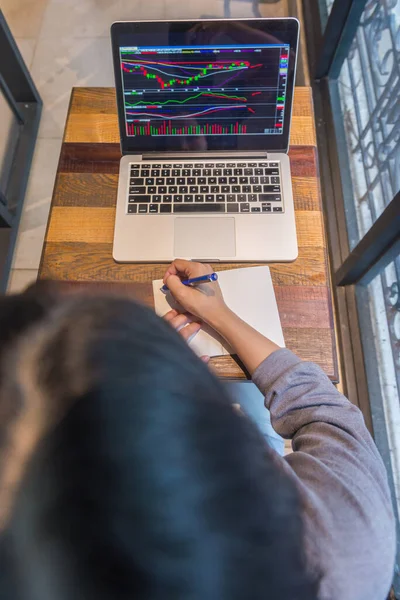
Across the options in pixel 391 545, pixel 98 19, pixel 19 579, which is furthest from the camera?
pixel 98 19

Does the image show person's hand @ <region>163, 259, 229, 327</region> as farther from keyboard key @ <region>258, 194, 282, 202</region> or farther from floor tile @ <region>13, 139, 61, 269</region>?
floor tile @ <region>13, 139, 61, 269</region>

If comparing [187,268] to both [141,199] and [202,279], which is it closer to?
[202,279]

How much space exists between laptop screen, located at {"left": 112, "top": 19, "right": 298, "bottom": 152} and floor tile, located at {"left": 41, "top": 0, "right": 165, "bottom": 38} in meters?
1.46

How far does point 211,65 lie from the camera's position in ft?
2.81

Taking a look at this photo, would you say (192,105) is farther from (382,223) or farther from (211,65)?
(382,223)

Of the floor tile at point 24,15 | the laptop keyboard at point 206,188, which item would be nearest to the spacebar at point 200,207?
the laptop keyboard at point 206,188

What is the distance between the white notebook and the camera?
86 cm

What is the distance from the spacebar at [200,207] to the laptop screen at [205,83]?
13 centimetres

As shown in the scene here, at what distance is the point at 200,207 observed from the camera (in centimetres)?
96

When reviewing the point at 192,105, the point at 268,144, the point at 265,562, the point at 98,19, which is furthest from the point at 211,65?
the point at 98,19

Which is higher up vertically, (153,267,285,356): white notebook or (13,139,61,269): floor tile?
(153,267,285,356): white notebook

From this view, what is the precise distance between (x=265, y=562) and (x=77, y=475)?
162 millimetres

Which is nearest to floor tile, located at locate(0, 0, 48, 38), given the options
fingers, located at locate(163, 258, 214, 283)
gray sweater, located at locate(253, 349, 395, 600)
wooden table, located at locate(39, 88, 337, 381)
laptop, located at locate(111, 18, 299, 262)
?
wooden table, located at locate(39, 88, 337, 381)

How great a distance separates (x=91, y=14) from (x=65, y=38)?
19 cm
